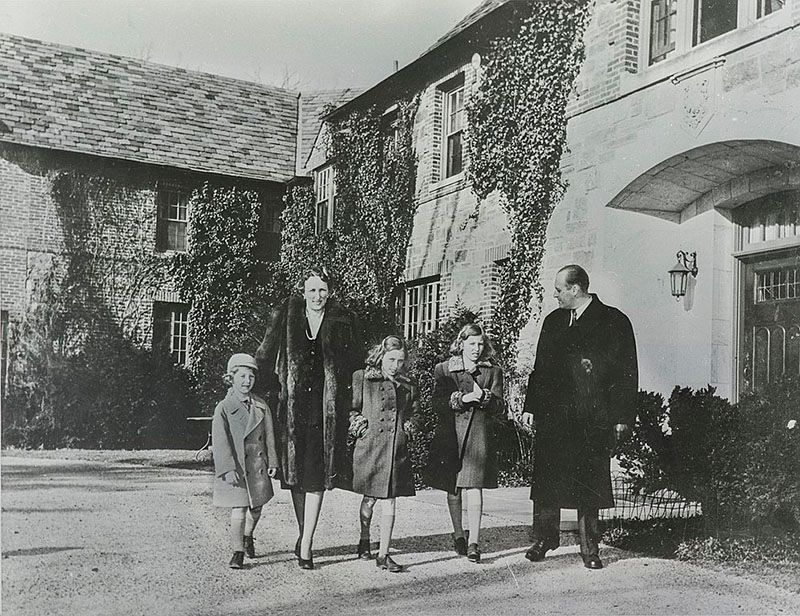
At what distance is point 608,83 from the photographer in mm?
5199

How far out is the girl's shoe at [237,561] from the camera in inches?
176

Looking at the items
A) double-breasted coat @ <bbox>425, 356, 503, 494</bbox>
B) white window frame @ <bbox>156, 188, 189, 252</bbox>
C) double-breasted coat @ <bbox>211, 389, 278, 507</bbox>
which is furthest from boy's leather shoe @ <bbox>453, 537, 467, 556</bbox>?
white window frame @ <bbox>156, 188, 189, 252</bbox>

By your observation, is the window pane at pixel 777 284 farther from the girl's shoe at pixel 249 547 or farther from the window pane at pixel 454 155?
the girl's shoe at pixel 249 547

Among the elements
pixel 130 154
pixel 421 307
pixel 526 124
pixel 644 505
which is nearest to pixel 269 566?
pixel 421 307

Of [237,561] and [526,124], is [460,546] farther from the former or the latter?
[526,124]

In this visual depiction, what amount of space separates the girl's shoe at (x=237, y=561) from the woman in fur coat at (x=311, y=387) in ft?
1.12

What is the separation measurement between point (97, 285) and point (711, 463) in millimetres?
4133

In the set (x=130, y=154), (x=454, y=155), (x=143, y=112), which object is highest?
(x=143, y=112)

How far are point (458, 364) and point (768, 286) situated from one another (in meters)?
2.30

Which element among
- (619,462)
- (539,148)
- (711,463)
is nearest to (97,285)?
(539,148)

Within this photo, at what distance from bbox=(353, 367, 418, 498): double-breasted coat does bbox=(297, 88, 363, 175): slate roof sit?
6.77 ft

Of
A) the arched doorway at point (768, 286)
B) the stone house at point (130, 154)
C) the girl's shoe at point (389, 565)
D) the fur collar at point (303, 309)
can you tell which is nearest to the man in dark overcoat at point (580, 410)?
the girl's shoe at point (389, 565)

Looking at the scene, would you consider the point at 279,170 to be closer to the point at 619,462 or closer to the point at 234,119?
the point at 234,119

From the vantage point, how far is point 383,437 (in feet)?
14.9
